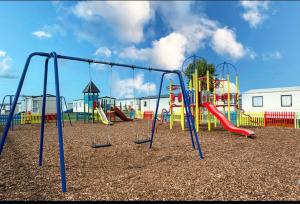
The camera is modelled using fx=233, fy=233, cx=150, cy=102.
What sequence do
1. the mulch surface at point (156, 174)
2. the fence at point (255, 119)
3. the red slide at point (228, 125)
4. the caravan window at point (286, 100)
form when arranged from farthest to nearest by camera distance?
the caravan window at point (286, 100)
the fence at point (255, 119)
the red slide at point (228, 125)
the mulch surface at point (156, 174)

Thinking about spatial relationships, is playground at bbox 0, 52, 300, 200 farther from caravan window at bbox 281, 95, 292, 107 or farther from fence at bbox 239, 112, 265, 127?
caravan window at bbox 281, 95, 292, 107

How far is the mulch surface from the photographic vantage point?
146 inches

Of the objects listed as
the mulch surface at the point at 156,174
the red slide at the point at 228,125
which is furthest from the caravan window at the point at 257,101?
the mulch surface at the point at 156,174

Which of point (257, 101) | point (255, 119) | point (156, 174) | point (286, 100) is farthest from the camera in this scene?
point (257, 101)

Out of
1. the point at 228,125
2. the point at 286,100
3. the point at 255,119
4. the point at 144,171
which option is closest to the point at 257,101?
the point at 286,100

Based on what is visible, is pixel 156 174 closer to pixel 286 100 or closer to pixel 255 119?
pixel 255 119

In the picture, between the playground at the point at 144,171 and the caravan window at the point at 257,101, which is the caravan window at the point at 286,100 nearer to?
the caravan window at the point at 257,101

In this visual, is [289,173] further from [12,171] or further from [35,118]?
[35,118]

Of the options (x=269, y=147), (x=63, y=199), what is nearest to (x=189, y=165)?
(x=63, y=199)

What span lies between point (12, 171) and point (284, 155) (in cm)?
692

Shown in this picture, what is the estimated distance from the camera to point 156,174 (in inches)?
185

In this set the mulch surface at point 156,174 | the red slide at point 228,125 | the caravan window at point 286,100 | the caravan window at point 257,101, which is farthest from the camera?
the caravan window at point 257,101

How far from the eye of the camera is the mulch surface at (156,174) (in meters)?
3.71

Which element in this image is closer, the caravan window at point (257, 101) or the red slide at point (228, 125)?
the red slide at point (228, 125)
